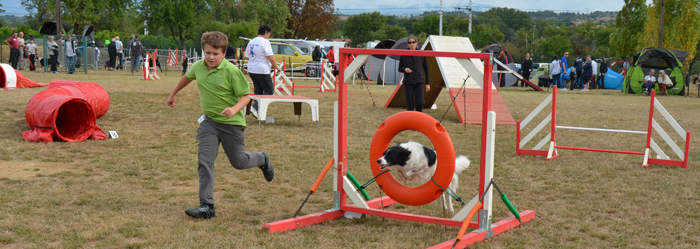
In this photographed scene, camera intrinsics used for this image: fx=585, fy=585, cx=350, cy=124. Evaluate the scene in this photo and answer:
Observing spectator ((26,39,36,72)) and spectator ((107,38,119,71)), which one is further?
spectator ((107,38,119,71))

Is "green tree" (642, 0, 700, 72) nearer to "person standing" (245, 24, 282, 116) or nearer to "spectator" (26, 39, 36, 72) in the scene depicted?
"person standing" (245, 24, 282, 116)

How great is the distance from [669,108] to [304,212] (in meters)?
14.9

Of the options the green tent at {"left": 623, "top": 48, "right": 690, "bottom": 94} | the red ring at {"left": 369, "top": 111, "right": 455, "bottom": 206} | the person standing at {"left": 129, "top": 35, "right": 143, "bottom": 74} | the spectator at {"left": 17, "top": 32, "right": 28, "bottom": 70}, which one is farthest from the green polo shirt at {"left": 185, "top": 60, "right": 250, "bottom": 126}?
the spectator at {"left": 17, "top": 32, "right": 28, "bottom": 70}

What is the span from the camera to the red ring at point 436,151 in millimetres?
4105

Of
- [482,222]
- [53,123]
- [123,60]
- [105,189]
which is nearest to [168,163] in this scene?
[105,189]

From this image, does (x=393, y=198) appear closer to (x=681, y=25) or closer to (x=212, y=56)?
(x=212, y=56)

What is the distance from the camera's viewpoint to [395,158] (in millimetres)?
4258

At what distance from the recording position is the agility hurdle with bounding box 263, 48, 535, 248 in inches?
153

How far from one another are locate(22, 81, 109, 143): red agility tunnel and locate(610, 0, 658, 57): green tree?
32.6m

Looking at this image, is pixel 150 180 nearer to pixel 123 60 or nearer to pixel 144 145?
pixel 144 145

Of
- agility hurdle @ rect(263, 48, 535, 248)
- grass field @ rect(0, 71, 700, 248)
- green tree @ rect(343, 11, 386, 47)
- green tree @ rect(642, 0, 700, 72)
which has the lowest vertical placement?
grass field @ rect(0, 71, 700, 248)

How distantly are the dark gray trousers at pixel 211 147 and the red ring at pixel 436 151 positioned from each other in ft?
3.51

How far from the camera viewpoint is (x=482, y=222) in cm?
402

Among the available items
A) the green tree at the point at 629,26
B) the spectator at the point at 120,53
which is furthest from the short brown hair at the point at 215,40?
the green tree at the point at 629,26
